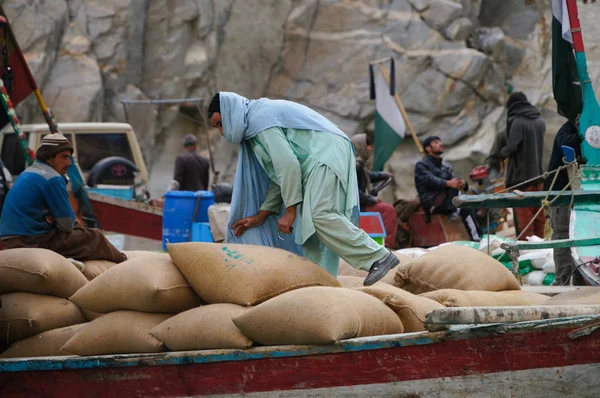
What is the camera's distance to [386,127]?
14602mm

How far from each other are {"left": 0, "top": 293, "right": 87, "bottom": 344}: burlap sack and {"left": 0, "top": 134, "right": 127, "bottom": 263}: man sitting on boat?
870mm

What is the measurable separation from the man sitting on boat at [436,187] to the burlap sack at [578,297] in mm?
4937

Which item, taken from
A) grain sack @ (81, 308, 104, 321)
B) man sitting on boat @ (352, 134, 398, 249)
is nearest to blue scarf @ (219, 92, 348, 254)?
grain sack @ (81, 308, 104, 321)

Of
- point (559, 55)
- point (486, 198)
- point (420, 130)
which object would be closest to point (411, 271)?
point (486, 198)

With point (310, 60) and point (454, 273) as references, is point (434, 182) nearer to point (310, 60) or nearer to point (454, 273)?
point (454, 273)

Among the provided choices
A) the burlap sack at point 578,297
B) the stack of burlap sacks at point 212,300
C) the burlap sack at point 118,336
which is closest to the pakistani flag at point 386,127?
the stack of burlap sacks at point 212,300

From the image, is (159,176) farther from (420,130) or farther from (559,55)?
(559,55)

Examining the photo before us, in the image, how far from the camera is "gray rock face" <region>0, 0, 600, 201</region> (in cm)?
1853

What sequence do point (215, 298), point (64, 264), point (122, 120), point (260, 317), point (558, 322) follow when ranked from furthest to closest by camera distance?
point (122, 120) < point (64, 264) < point (215, 298) < point (260, 317) < point (558, 322)

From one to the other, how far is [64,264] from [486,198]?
2.57 meters

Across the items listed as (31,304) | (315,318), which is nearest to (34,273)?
(31,304)

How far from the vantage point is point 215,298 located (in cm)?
442

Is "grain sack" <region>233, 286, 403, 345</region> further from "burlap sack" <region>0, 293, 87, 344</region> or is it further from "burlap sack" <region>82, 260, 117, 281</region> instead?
"burlap sack" <region>82, 260, 117, 281</region>

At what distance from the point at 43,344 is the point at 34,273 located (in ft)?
1.15
